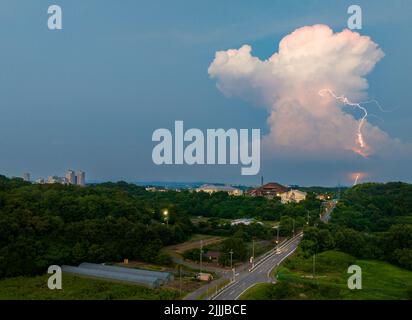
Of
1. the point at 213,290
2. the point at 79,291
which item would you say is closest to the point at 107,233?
the point at 79,291

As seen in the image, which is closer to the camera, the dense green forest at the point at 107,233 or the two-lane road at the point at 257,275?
the two-lane road at the point at 257,275

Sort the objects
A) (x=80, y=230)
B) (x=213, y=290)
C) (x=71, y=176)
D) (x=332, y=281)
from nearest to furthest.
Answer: (x=213, y=290) < (x=332, y=281) < (x=80, y=230) < (x=71, y=176)

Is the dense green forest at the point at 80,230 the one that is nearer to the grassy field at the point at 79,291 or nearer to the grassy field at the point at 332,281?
the grassy field at the point at 79,291

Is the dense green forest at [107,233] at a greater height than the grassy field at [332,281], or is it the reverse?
the dense green forest at [107,233]

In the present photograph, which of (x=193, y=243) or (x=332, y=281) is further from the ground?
(x=193, y=243)

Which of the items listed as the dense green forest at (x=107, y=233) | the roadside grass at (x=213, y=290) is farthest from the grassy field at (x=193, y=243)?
the roadside grass at (x=213, y=290)

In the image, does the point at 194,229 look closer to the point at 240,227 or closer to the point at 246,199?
the point at 240,227

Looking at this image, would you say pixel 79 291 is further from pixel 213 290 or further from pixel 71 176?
pixel 71 176
